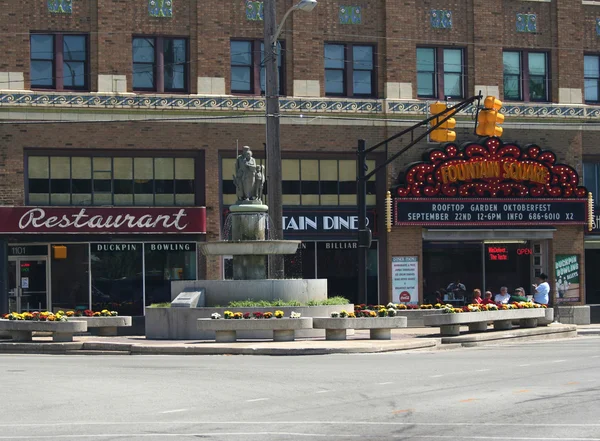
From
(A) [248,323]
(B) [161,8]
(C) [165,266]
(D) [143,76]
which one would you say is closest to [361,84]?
(B) [161,8]

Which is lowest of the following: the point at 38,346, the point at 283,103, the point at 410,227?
the point at 38,346

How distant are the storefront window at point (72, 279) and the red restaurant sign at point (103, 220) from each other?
0.99 m

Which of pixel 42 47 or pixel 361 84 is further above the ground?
pixel 42 47

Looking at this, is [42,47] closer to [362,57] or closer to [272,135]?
[362,57]

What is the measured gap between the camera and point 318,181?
38812mm

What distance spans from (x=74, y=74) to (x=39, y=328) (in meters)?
12.6

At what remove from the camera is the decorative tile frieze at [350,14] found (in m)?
39.2

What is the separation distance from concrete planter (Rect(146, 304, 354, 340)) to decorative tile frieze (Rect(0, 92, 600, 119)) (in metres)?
11.0

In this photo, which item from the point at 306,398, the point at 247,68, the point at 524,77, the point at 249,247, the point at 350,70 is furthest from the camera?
the point at 524,77

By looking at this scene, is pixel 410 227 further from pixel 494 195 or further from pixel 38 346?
pixel 38 346

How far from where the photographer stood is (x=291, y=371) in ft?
64.1

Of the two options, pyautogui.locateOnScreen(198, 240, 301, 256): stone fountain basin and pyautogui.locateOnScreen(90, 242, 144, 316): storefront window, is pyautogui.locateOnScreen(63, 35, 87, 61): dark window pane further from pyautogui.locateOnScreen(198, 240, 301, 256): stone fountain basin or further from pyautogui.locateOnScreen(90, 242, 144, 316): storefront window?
pyautogui.locateOnScreen(198, 240, 301, 256): stone fountain basin

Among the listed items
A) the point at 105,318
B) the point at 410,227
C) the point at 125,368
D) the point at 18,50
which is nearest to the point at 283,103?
the point at 410,227

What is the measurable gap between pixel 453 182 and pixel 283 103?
6635mm
